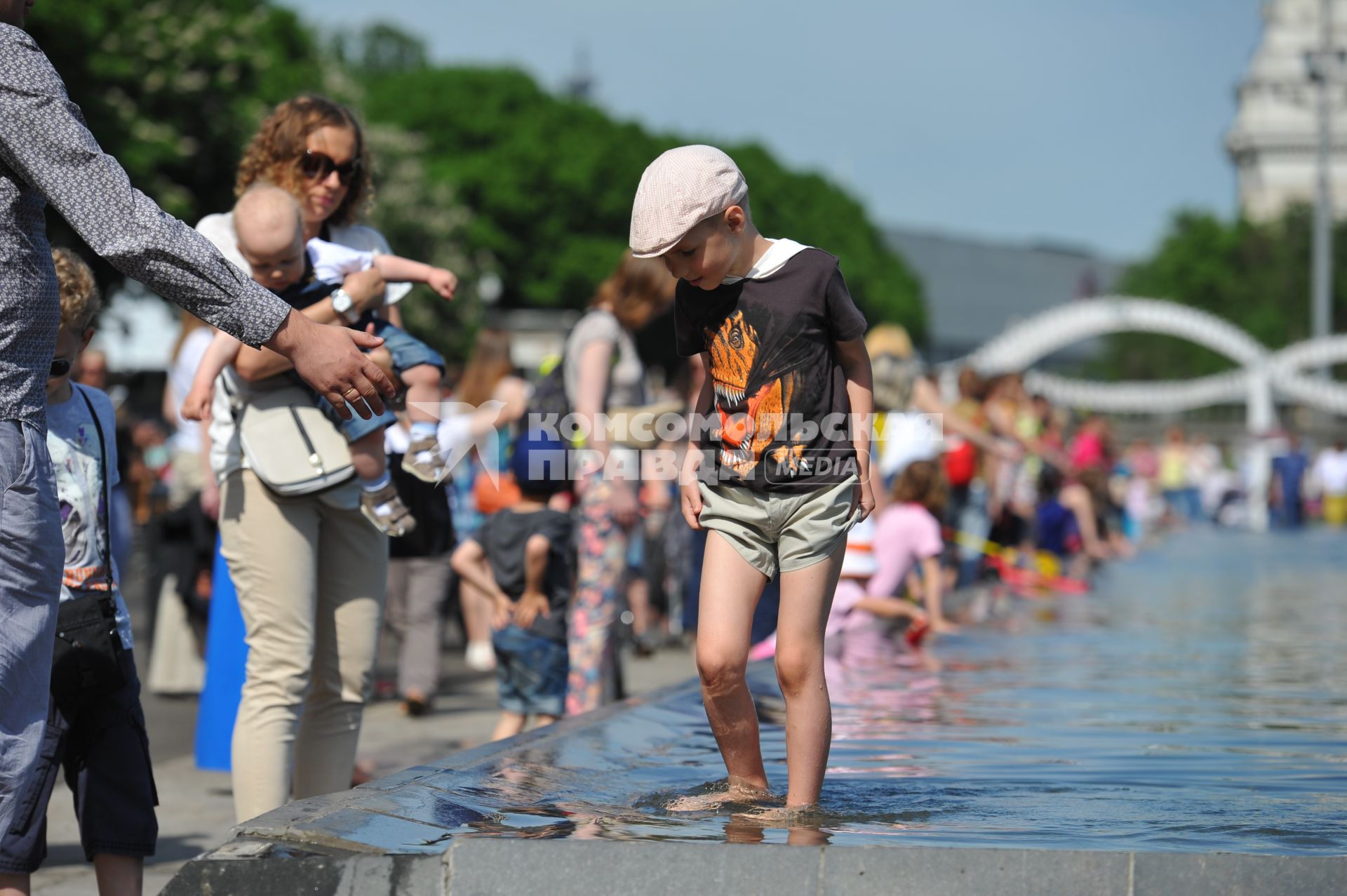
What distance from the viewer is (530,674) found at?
7.15 meters

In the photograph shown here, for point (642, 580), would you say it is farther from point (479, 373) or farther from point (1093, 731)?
point (1093, 731)

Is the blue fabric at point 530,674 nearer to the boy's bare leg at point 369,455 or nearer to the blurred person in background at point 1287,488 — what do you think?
the boy's bare leg at point 369,455

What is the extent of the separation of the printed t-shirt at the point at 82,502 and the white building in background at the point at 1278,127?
331ft

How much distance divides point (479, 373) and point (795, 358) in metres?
5.95

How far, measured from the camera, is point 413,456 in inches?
208

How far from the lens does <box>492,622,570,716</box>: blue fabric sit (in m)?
7.15

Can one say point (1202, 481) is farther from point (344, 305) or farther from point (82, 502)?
point (82, 502)

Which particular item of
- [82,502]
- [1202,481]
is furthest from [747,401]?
[1202,481]

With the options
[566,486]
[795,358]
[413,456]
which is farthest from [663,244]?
[566,486]

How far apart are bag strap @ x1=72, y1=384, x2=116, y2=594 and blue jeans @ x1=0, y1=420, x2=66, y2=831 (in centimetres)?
88

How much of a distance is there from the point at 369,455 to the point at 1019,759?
82.9 inches

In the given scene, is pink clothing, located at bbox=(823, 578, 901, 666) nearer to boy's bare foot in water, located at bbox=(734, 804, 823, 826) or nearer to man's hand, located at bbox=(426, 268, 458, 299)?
man's hand, located at bbox=(426, 268, 458, 299)

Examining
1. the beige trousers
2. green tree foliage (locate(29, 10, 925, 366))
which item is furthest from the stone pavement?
green tree foliage (locate(29, 10, 925, 366))

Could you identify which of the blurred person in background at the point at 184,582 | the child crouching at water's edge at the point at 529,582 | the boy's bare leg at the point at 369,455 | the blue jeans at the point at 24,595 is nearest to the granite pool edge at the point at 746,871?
the blue jeans at the point at 24,595
